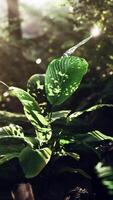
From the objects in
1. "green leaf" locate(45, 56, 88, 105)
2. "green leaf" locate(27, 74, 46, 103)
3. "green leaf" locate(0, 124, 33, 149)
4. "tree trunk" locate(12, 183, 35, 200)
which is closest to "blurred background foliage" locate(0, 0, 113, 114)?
"green leaf" locate(27, 74, 46, 103)

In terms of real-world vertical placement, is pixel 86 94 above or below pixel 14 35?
below

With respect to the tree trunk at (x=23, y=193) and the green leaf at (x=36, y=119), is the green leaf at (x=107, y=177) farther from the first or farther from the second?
the green leaf at (x=36, y=119)

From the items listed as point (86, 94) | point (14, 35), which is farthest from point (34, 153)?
point (14, 35)

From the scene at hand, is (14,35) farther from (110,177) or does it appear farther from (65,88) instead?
Answer: (110,177)

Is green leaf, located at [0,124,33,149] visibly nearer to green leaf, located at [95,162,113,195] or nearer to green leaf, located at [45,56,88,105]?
green leaf, located at [45,56,88,105]

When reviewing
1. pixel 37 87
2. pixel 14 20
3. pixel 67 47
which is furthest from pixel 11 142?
pixel 14 20

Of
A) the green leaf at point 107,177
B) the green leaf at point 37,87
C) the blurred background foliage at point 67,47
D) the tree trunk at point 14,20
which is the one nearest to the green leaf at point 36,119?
the green leaf at point 37,87

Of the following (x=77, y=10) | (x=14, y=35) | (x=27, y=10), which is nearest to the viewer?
(x=77, y=10)
